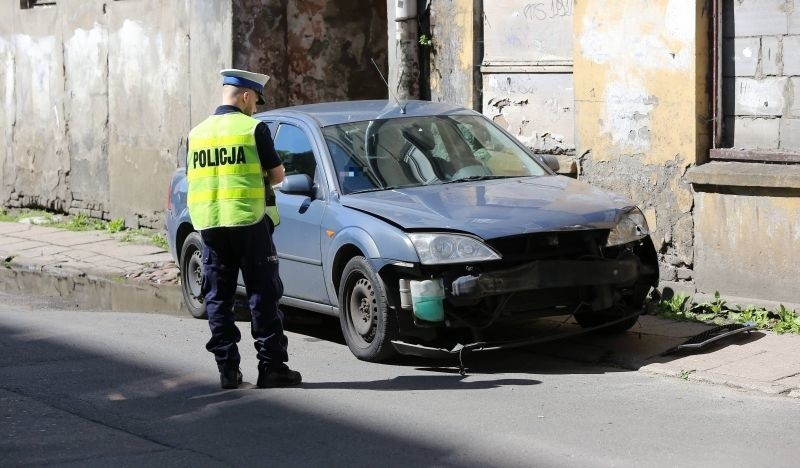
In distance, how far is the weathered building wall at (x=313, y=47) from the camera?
555 inches

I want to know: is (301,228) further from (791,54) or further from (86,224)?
(86,224)

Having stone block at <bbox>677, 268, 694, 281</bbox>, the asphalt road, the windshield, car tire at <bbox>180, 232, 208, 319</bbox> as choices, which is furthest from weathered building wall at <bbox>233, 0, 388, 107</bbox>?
the asphalt road

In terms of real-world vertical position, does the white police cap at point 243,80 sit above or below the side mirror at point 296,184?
above

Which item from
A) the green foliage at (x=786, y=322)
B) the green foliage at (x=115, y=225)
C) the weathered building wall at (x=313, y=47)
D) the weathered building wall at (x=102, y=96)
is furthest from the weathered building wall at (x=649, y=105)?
the green foliage at (x=115, y=225)

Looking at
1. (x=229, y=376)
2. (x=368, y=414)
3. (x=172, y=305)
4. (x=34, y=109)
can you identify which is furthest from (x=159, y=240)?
(x=368, y=414)

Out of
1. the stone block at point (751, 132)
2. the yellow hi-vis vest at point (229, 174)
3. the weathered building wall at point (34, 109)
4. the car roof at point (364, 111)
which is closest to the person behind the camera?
the yellow hi-vis vest at point (229, 174)

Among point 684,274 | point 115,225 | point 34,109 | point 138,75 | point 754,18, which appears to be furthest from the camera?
point 34,109

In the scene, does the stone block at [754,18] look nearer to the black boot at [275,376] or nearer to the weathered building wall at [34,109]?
the black boot at [275,376]

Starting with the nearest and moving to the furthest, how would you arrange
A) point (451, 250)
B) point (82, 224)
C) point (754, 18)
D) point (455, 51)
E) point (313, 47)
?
point (451, 250) < point (754, 18) < point (455, 51) < point (313, 47) < point (82, 224)

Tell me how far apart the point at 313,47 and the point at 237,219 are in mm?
7625

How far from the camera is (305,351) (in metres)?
8.71

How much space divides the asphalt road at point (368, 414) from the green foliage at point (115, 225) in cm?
678

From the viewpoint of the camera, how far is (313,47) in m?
14.6

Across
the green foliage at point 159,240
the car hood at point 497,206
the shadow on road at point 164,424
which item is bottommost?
the shadow on road at point 164,424
